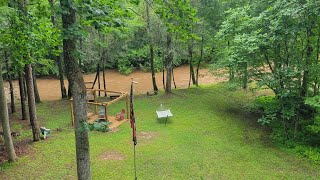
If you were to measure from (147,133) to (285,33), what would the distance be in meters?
6.47

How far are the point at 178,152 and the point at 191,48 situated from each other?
1048cm

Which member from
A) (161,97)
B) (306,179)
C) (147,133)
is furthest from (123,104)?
(306,179)

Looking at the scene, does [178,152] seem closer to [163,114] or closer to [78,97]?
[163,114]

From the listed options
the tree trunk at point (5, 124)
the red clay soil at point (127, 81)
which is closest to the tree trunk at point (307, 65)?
the tree trunk at point (5, 124)

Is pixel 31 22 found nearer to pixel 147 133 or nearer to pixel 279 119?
pixel 147 133

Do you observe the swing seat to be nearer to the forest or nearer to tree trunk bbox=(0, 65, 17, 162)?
the forest

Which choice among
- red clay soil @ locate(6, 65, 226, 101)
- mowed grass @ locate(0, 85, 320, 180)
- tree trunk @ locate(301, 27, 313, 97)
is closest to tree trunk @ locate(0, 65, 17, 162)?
mowed grass @ locate(0, 85, 320, 180)

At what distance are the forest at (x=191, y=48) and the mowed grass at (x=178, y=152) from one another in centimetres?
35

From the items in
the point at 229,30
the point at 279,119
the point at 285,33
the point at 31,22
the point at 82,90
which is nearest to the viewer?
the point at 82,90

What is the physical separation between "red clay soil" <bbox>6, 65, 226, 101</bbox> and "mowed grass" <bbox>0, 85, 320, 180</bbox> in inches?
337

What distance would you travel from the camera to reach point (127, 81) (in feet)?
90.8

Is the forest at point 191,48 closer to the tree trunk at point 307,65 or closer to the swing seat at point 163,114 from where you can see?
the tree trunk at point 307,65

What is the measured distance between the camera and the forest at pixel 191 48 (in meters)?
4.26

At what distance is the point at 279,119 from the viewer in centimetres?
1284
